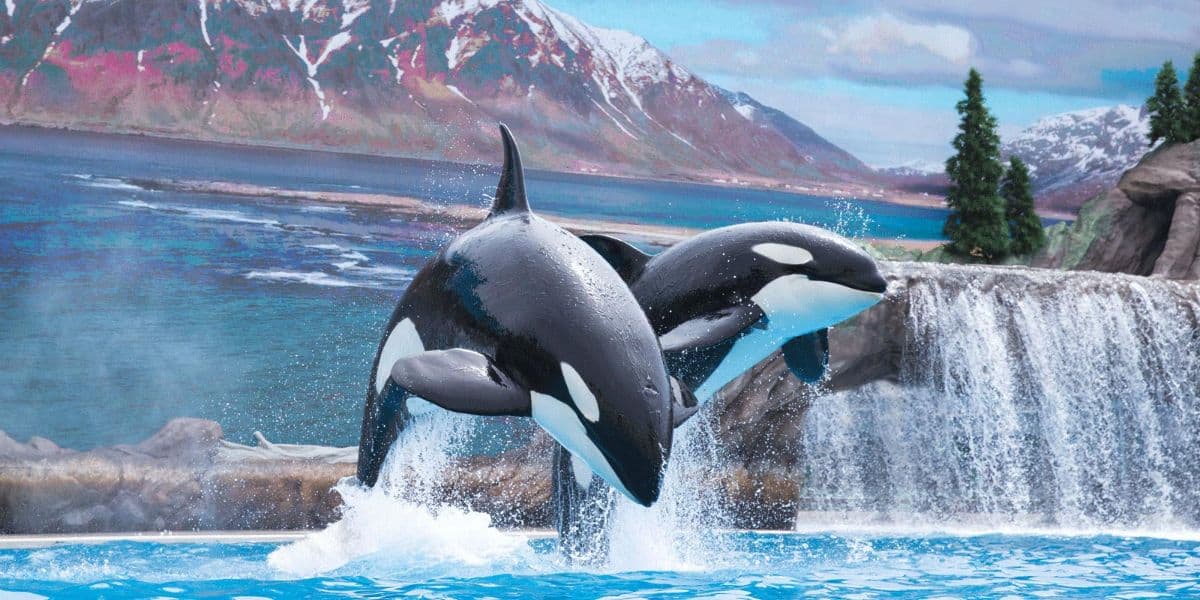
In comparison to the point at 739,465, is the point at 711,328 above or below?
above

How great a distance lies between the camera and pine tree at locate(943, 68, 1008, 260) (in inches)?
625

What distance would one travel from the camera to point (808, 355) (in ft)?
22.8

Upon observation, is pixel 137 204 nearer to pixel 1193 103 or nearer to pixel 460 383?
pixel 460 383

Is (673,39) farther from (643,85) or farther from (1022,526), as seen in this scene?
(1022,526)

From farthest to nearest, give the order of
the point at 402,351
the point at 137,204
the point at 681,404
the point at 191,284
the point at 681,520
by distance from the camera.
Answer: the point at 137,204 < the point at 191,284 < the point at 681,520 < the point at 402,351 < the point at 681,404

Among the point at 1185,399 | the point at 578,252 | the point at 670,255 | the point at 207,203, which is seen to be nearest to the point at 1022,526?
the point at 1185,399

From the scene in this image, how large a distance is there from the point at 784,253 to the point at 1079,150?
15851 millimetres

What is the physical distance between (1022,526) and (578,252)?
6570 millimetres

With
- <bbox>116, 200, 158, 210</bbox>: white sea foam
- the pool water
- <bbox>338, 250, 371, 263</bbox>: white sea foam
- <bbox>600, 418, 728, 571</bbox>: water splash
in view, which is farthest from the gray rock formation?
<bbox>116, 200, 158, 210</bbox>: white sea foam

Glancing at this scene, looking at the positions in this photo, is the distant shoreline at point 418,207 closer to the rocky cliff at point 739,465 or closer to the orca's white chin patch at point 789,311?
the rocky cliff at point 739,465

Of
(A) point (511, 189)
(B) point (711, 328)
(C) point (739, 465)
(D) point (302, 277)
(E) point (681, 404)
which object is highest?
(A) point (511, 189)

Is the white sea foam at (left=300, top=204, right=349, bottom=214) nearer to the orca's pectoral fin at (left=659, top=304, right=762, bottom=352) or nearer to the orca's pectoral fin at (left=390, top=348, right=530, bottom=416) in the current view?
the orca's pectoral fin at (left=659, top=304, right=762, bottom=352)

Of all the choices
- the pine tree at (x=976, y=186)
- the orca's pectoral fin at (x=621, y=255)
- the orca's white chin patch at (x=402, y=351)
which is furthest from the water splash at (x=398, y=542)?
the pine tree at (x=976, y=186)

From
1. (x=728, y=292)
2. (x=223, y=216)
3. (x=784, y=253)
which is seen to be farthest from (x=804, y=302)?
(x=223, y=216)
